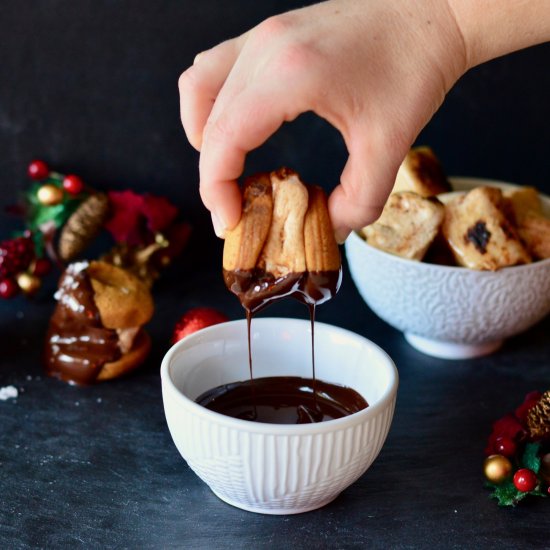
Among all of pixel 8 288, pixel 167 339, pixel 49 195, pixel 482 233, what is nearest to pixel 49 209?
pixel 49 195

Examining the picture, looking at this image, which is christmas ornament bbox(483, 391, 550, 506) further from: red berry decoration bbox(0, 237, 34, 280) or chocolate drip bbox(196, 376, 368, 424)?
red berry decoration bbox(0, 237, 34, 280)

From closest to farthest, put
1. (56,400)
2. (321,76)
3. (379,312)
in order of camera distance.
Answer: (321,76), (56,400), (379,312)

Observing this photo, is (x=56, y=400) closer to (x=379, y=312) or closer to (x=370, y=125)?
(x=379, y=312)

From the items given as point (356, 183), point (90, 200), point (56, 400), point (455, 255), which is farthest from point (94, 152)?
point (356, 183)

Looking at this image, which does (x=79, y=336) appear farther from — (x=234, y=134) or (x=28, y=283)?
(x=234, y=134)

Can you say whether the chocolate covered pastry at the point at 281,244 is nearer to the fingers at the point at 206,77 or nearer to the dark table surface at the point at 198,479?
the fingers at the point at 206,77

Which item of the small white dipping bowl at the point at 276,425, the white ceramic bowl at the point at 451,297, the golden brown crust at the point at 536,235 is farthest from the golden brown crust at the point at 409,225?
the small white dipping bowl at the point at 276,425

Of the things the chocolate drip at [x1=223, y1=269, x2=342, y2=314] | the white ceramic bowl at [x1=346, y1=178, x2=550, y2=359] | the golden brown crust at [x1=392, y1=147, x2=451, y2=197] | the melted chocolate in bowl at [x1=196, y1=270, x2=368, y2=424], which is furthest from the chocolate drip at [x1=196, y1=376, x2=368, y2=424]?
the golden brown crust at [x1=392, y1=147, x2=451, y2=197]

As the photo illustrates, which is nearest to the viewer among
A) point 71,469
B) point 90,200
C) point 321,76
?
point 321,76
